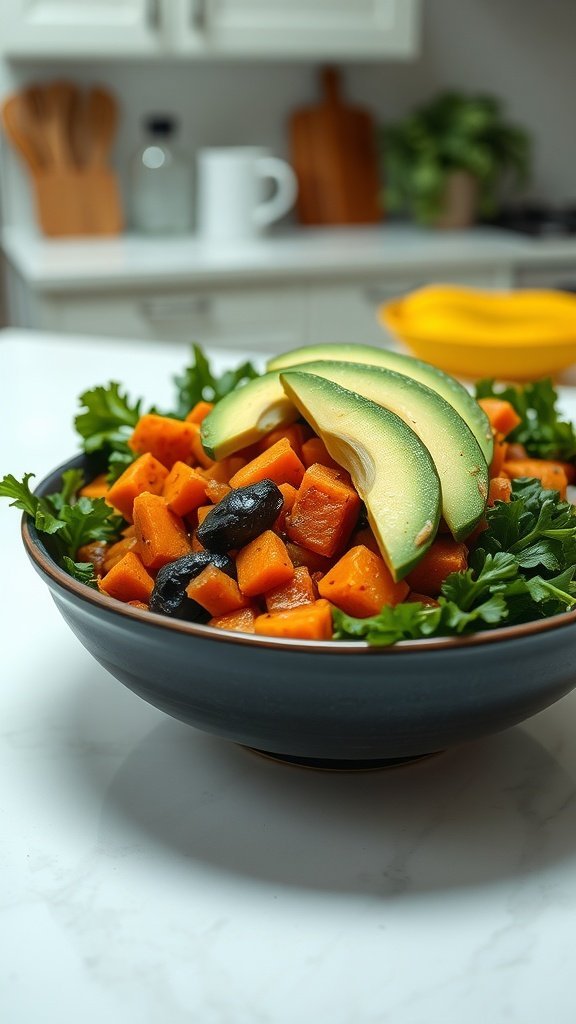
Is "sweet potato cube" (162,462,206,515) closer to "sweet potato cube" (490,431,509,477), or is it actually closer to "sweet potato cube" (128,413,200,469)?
"sweet potato cube" (128,413,200,469)

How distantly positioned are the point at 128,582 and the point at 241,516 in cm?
11

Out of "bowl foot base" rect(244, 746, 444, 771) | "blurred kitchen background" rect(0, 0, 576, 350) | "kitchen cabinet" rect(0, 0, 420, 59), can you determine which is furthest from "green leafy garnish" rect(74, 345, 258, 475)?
"kitchen cabinet" rect(0, 0, 420, 59)

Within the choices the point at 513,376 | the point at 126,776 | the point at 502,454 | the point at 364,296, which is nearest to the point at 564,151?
the point at 364,296

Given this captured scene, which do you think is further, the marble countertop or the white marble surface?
the marble countertop

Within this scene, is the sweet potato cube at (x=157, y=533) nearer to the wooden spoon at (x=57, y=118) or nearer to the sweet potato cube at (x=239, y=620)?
the sweet potato cube at (x=239, y=620)

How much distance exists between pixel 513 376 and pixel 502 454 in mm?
941

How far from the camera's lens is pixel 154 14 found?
320 cm

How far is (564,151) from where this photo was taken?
441cm

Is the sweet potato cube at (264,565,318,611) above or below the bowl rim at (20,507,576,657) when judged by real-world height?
below

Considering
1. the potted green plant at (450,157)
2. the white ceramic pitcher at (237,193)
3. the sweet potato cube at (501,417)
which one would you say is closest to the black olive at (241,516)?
the sweet potato cube at (501,417)

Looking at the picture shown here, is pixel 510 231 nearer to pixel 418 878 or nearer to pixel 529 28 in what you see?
pixel 529 28

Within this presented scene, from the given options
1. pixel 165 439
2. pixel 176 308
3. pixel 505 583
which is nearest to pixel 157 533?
pixel 165 439

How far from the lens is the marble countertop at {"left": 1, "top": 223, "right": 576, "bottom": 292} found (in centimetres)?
315

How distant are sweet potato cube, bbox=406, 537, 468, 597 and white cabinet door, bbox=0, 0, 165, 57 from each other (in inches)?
115
